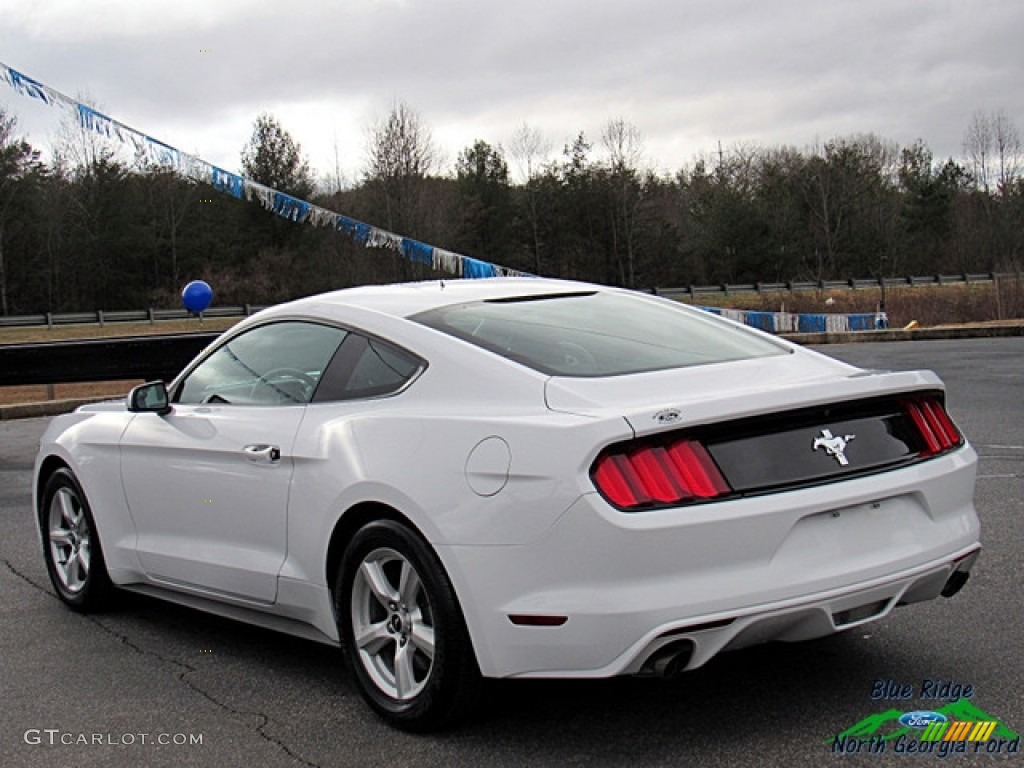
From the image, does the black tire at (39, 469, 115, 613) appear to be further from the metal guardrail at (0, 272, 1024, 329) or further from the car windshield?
the metal guardrail at (0, 272, 1024, 329)

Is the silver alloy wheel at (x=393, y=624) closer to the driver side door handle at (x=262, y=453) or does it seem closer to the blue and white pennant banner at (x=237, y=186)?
the driver side door handle at (x=262, y=453)

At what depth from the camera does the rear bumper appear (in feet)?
11.1

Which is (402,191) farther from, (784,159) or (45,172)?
(784,159)

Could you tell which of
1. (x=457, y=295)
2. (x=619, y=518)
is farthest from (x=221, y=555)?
(x=619, y=518)

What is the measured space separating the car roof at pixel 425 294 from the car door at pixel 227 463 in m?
0.13

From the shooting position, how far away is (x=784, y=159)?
287 ft

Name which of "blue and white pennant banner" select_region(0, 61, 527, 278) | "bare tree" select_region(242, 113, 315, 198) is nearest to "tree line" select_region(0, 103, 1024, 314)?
"bare tree" select_region(242, 113, 315, 198)

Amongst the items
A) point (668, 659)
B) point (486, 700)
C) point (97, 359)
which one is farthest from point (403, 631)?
point (97, 359)

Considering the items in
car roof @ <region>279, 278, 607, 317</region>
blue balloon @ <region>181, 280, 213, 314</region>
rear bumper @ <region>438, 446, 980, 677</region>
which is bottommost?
rear bumper @ <region>438, 446, 980, 677</region>

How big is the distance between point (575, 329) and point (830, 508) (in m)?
1.28

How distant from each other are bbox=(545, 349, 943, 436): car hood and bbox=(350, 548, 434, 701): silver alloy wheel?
77 centimetres

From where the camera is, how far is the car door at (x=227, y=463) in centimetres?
448

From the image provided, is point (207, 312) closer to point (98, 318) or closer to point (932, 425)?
point (98, 318)

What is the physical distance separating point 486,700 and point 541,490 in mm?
805
